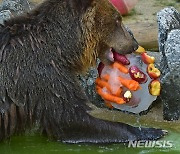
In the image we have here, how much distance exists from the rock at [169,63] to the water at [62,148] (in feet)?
1.39

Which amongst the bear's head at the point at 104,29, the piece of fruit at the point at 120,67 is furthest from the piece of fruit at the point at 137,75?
the bear's head at the point at 104,29

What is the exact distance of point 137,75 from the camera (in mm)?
7078

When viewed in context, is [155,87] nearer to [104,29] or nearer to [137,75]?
[137,75]

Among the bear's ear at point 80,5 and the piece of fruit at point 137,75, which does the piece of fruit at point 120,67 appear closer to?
the piece of fruit at point 137,75

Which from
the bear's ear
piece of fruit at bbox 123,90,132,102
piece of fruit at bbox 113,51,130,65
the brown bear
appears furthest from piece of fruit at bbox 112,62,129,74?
the bear's ear

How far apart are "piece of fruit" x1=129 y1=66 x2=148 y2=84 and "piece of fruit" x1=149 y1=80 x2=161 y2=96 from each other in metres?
0.09

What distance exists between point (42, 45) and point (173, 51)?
1288 mm

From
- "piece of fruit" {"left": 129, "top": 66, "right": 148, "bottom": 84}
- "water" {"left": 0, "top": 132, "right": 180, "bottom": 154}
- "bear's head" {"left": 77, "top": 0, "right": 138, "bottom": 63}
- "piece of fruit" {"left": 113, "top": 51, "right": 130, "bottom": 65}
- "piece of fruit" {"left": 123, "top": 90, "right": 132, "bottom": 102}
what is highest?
"bear's head" {"left": 77, "top": 0, "right": 138, "bottom": 63}

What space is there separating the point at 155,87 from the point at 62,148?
105 cm

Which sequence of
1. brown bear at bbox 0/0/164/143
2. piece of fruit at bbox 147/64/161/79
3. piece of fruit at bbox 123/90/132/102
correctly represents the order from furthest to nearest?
1. piece of fruit at bbox 147/64/161/79
2. piece of fruit at bbox 123/90/132/102
3. brown bear at bbox 0/0/164/143

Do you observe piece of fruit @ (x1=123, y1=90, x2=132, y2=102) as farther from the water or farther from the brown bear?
the water

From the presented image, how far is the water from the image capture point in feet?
22.1

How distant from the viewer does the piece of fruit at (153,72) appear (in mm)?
7133

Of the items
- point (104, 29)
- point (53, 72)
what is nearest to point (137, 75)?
point (104, 29)
